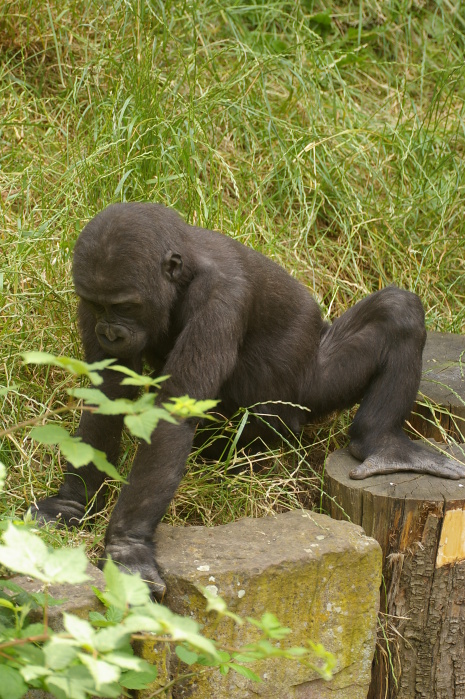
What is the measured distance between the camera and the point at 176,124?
526cm

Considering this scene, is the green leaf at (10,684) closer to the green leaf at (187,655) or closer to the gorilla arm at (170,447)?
the green leaf at (187,655)

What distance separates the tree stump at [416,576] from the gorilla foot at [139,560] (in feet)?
3.05

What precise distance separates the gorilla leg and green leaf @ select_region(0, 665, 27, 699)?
Answer: 6.87 feet

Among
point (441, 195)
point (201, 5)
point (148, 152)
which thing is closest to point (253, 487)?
point (148, 152)

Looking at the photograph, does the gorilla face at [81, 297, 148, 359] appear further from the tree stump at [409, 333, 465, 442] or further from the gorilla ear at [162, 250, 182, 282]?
the tree stump at [409, 333, 465, 442]

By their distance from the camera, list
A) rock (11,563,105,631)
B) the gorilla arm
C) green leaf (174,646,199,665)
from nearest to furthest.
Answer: green leaf (174,646,199,665)
rock (11,563,105,631)
the gorilla arm

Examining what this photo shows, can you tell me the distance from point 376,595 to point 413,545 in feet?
1.07

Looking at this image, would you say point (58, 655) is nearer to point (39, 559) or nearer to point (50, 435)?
point (39, 559)

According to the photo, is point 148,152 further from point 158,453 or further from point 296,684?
point 296,684

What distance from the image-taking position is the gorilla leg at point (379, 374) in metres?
4.02

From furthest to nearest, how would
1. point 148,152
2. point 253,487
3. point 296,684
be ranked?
point 148,152
point 253,487
point 296,684

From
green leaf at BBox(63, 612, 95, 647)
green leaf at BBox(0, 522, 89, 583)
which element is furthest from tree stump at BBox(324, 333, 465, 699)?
green leaf at BBox(63, 612, 95, 647)

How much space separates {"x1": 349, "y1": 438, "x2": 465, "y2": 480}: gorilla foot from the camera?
12.4ft

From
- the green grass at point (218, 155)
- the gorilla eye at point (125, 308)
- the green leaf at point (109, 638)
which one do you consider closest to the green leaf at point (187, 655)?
the green leaf at point (109, 638)
